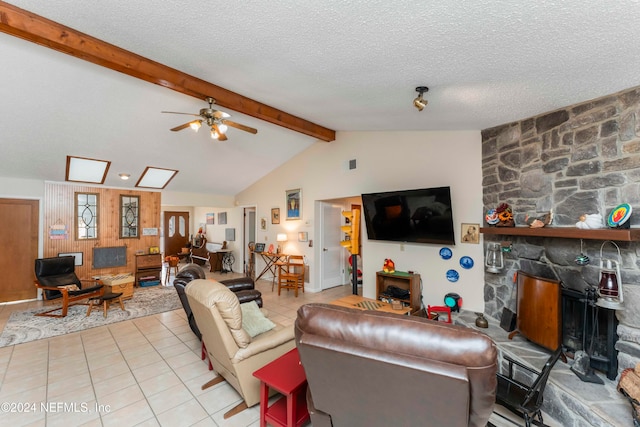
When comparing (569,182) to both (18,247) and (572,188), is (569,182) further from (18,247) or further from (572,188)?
(18,247)

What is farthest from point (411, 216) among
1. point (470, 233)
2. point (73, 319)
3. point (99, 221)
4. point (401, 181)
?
point (99, 221)

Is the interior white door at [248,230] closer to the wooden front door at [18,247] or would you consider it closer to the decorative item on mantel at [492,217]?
the wooden front door at [18,247]

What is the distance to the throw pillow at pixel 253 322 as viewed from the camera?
267 centimetres

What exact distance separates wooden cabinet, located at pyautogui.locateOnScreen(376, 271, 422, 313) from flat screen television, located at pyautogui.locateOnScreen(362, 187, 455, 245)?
56cm

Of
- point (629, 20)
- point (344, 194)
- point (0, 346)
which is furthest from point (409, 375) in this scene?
point (0, 346)

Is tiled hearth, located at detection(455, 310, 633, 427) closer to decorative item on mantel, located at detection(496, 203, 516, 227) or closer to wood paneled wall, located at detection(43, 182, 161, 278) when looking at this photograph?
decorative item on mantel, located at detection(496, 203, 516, 227)

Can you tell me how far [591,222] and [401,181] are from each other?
2.45 meters

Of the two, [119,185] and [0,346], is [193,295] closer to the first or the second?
[0,346]

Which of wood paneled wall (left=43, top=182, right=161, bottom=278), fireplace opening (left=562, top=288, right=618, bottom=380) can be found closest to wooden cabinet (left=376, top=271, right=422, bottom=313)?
fireplace opening (left=562, top=288, right=618, bottom=380)

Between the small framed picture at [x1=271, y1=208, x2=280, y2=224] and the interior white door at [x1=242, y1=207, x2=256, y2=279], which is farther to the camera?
the interior white door at [x1=242, y1=207, x2=256, y2=279]

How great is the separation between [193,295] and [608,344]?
3.40 m

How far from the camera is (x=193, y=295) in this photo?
2.33 m

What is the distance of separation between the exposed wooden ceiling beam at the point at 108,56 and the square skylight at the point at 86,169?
349 centimetres

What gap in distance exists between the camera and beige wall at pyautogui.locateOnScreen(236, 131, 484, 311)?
374cm
